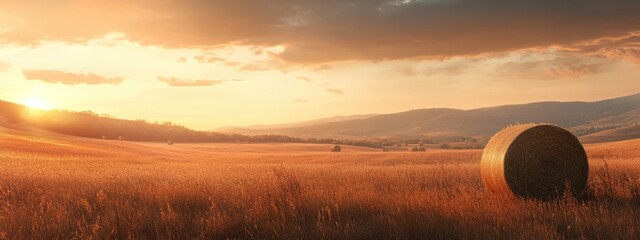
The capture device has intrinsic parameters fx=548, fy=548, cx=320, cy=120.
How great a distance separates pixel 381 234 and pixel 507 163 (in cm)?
520

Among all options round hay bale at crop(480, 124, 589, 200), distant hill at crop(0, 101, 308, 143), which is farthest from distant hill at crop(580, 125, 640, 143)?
round hay bale at crop(480, 124, 589, 200)

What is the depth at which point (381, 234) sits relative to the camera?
8.02 metres

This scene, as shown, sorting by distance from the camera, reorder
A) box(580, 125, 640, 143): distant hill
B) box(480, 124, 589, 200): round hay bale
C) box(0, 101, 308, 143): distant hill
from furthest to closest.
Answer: box(580, 125, 640, 143): distant hill
box(0, 101, 308, 143): distant hill
box(480, 124, 589, 200): round hay bale

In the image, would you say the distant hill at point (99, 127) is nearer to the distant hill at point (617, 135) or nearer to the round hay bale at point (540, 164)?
the distant hill at point (617, 135)

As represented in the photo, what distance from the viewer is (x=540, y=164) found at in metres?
12.0

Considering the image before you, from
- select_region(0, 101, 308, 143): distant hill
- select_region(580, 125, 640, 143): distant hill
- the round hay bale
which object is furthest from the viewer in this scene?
select_region(580, 125, 640, 143): distant hill

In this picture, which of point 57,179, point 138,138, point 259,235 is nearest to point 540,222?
point 259,235

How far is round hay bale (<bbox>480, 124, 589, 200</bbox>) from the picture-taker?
11.8 metres

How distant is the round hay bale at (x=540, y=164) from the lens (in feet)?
38.8

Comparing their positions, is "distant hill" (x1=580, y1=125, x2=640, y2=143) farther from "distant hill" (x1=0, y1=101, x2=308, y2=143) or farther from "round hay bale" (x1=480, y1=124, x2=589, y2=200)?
"round hay bale" (x1=480, y1=124, x2=589, y2=200)

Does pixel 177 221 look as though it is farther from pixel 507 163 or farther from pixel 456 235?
pixel 507 163

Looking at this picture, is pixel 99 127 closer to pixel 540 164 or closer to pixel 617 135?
pixel 540 164

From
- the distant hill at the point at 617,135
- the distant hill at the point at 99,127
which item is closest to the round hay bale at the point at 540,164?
the distant hill at the point at 99,127

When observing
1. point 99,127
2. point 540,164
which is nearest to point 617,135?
point 99,127
